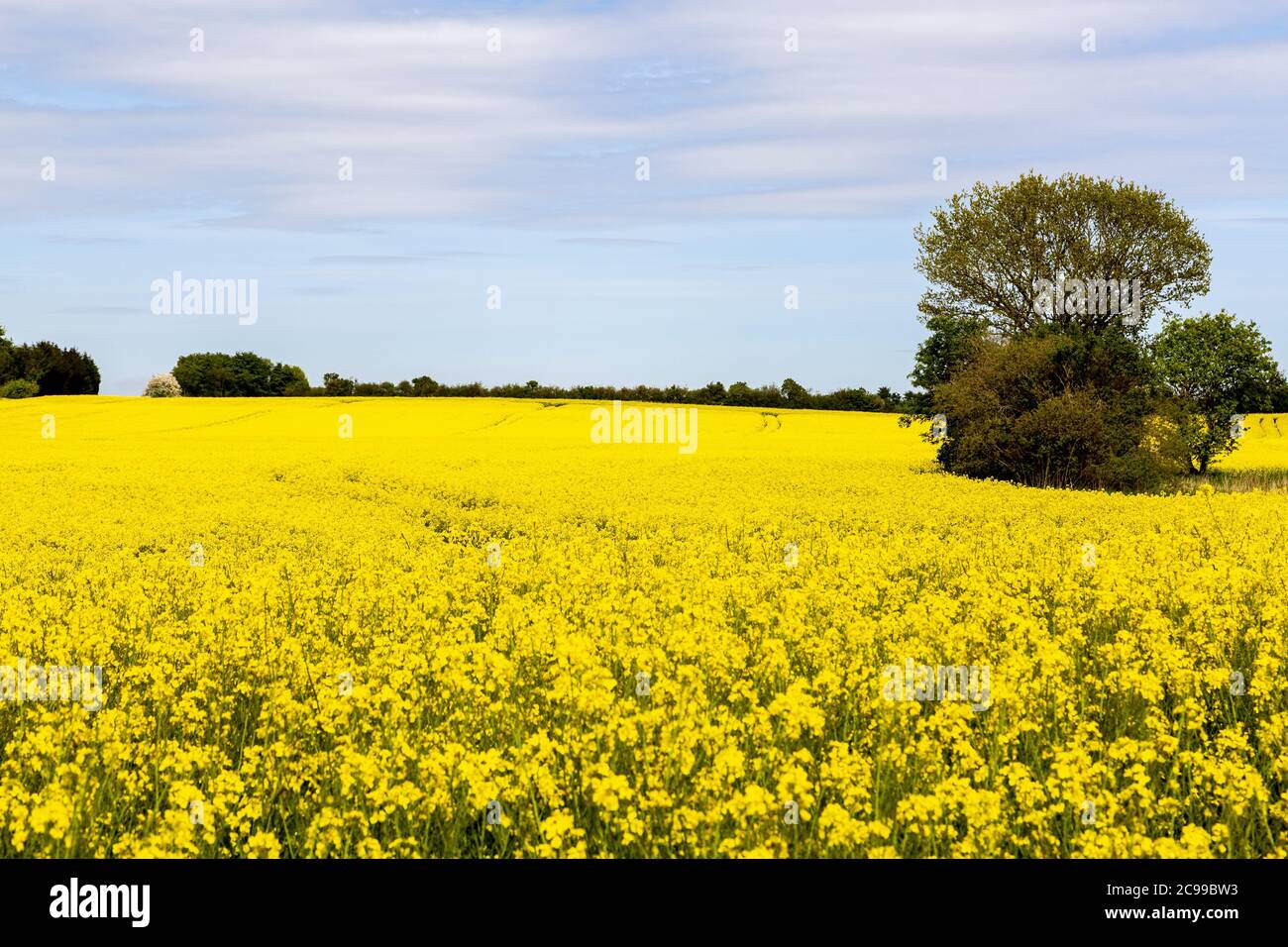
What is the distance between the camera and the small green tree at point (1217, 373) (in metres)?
44.4

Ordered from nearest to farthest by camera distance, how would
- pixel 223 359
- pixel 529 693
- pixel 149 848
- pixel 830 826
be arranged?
pixel 149 848, pixel 830 826, pixel 529 693, pixel 223 359

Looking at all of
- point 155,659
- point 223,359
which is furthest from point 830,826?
point 223,359

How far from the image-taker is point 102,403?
237ft

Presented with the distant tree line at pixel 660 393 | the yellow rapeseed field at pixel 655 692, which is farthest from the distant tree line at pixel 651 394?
the yellow rapeseed field at pixel 655 692

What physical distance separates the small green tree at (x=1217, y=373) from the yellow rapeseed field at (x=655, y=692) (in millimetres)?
28224

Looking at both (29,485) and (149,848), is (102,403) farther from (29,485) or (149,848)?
(149,848)

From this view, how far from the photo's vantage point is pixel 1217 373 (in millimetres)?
44750

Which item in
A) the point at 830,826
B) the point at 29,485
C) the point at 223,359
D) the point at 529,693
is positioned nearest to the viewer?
the point at 830,826

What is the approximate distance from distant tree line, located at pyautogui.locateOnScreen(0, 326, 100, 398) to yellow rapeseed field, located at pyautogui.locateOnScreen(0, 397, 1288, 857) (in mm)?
88943

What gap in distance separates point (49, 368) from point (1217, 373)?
91169mm

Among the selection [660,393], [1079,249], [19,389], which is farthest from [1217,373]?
[19,389]

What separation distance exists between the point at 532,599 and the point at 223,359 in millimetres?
119174
